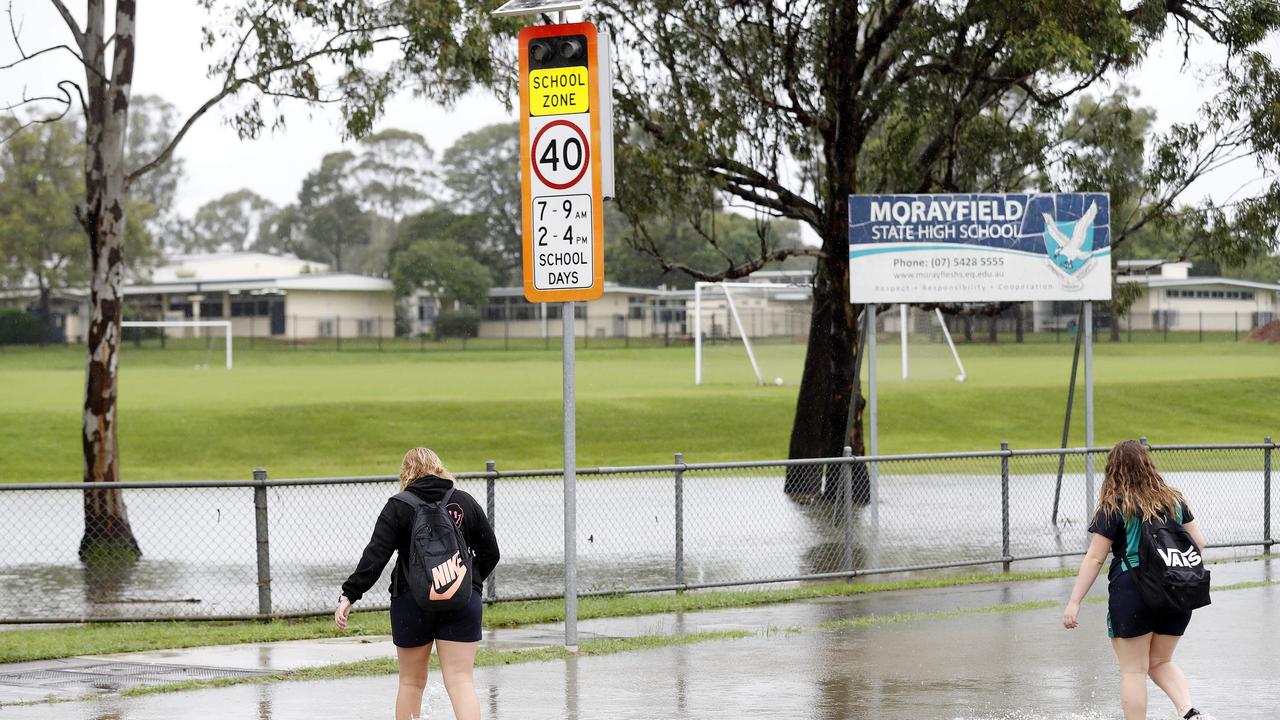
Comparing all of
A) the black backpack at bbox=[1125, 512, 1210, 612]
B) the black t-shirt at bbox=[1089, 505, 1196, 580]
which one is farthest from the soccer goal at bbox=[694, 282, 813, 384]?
the black backpack at bbox=[1125, 512, 1210, 612]

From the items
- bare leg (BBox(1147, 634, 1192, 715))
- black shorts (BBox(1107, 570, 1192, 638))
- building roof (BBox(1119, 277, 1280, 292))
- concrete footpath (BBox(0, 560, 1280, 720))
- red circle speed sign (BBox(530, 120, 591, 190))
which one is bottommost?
concrete footpath (BBox(0, 560, 1280, 720))

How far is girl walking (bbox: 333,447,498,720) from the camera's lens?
698 cm

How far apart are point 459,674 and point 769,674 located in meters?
2.85

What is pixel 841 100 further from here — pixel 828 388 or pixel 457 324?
pixel 457 324

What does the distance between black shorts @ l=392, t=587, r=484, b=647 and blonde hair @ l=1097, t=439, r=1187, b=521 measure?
9.73ft

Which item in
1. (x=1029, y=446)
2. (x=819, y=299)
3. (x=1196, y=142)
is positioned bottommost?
(x=1029, y=446)

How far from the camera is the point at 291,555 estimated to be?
55.6 ft

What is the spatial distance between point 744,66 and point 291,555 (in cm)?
1016

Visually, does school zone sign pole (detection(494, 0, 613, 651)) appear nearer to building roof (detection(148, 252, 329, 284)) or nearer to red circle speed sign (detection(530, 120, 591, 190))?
red circle speed sign (detection(530, 120, 591, 190))

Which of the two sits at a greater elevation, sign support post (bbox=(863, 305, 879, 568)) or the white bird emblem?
the white bird emblem

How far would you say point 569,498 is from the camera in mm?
10266

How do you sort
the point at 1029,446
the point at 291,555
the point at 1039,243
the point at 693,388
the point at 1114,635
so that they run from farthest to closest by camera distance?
the point at 693,388 < the point at 1029,446 < the point at 1039,243 < the point at 291,555 < the point at 1114,635

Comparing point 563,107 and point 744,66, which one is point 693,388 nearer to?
point 744,66

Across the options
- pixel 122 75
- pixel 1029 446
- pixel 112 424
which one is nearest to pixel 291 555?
pixel 112 424
